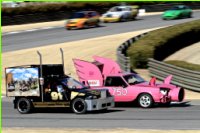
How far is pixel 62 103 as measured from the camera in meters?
19.2

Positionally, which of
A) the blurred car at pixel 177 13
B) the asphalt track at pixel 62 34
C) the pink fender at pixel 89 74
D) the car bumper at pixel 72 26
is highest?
the blurred car at pixel 177 13

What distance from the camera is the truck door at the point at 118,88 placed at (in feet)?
68.0

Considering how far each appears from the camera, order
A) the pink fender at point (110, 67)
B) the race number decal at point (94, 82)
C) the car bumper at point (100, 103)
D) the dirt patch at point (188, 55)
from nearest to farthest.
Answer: the car bumper at point (100, 103) < the race number decal at point (94, 82) < the pink fender at point (110, 67) < the dirt patch at point (188, 55)

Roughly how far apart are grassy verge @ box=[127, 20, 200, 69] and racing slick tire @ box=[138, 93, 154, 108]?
8.95 metres

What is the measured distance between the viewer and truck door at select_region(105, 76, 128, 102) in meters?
20.7

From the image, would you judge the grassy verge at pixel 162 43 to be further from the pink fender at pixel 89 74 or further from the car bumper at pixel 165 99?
the car bumper at pixel 165 99

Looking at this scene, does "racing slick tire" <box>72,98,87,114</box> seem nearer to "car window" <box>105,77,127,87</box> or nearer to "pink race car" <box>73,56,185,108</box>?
"pink race car" <box>73,56,185,108</box>

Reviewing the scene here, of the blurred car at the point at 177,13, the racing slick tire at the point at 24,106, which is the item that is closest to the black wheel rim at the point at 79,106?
the racing slick tire at the point at 24,106

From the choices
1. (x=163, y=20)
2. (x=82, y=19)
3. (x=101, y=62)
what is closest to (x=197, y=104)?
(x=101, y=62)

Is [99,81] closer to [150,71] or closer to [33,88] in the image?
[33,88]

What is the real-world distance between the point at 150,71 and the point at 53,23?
3055 cm

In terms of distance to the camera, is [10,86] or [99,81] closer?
[10,86]

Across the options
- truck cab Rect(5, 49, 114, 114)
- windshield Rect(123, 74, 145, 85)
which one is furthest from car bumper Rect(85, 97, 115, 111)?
windshield Rect(123, 74, 145, 85)

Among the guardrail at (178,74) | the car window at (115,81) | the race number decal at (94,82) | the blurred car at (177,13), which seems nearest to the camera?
the car window at (115,81)
